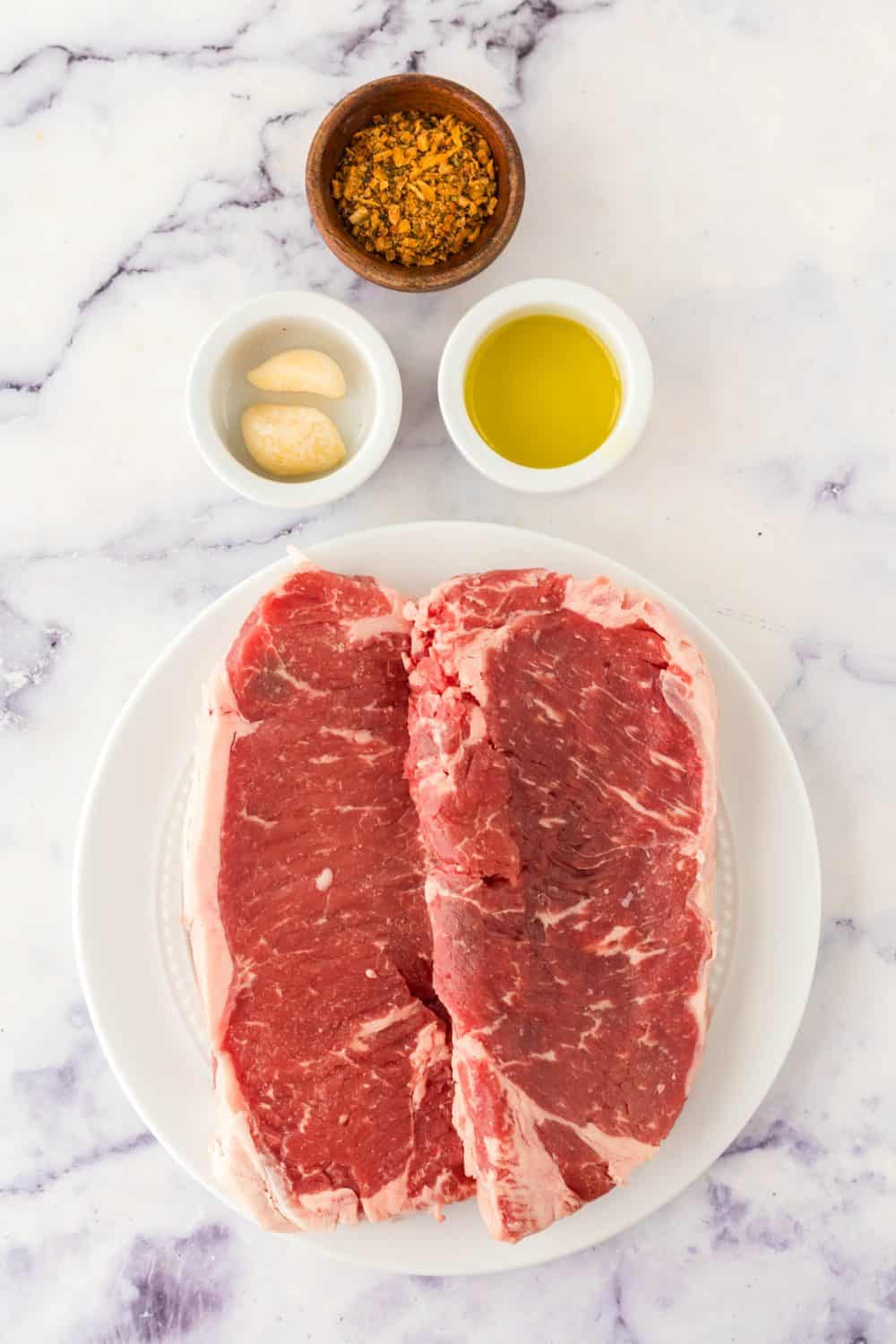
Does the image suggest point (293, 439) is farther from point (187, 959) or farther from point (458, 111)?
point (187, 959)

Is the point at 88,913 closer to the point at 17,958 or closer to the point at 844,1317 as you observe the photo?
the point at 17,958

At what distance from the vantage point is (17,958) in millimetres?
2764

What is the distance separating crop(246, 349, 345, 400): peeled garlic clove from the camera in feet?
8.60

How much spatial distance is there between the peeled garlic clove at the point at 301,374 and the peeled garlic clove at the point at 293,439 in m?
0.05

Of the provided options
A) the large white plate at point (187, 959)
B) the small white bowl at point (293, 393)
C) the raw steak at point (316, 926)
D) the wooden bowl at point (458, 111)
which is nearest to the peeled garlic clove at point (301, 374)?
the small white bowl at point (293, 393)

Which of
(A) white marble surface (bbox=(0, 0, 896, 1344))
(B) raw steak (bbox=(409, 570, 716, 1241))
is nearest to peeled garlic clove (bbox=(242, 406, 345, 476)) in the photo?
(A) white marble surface (bbox=(0, 0, 896, 1344))

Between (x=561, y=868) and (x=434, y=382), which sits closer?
(x=561, y=868)

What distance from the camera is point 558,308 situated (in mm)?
2613

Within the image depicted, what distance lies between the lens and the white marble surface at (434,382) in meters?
2.76

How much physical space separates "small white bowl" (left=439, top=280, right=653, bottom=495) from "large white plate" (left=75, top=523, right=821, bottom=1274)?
138mm

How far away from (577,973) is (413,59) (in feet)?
6.75

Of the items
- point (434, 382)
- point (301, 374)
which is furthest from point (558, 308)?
point (301, 374)

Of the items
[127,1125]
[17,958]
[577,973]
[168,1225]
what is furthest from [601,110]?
[168,1225]

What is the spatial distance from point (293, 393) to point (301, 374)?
0.06 metres
